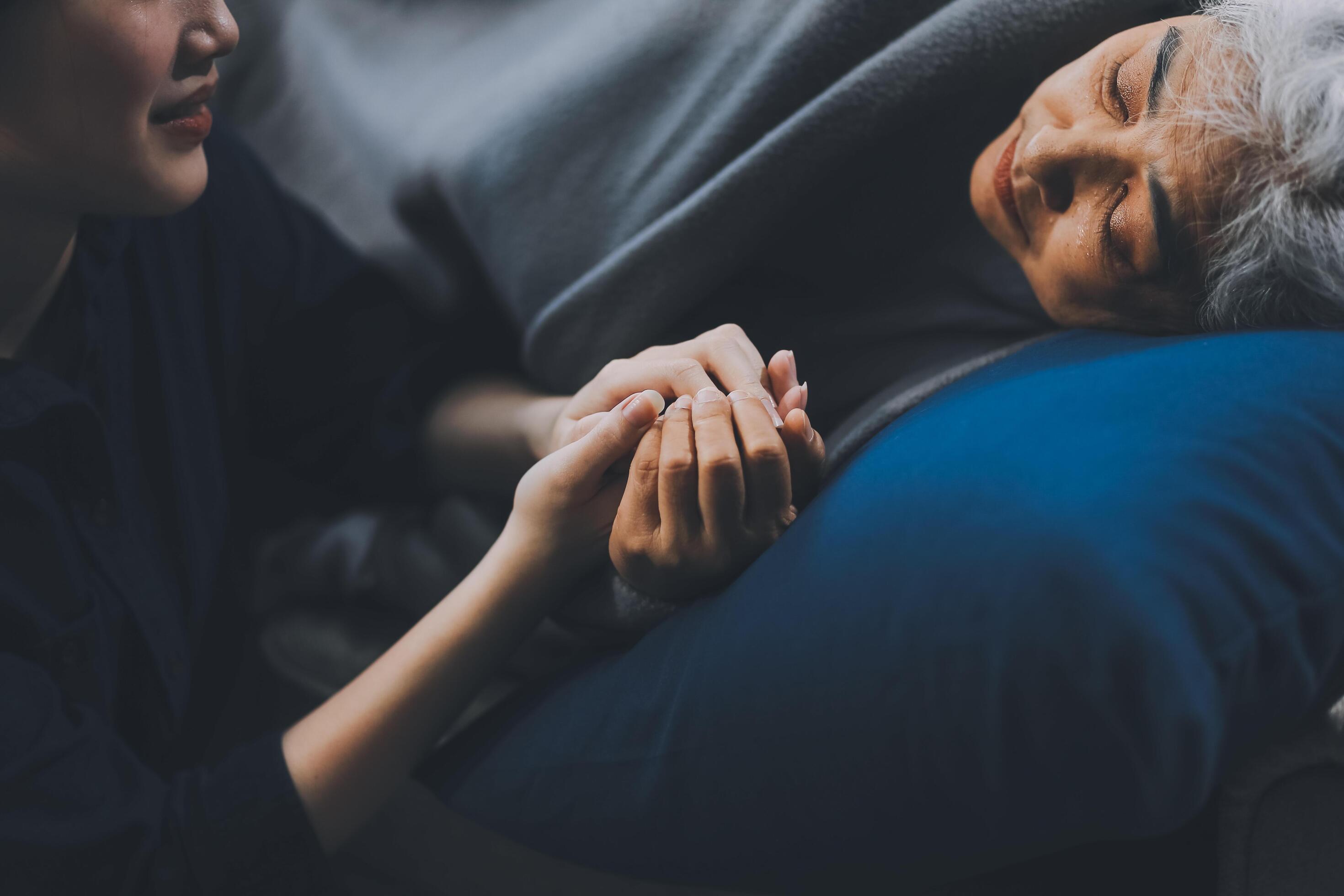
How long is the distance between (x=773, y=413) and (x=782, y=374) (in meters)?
0.04

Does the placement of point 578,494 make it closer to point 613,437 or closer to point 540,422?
point 613,437

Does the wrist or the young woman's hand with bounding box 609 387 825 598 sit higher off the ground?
the young woman's hand with bounding box 609 387 825 598

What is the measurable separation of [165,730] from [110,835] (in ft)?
0.46

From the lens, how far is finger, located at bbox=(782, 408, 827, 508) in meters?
0.41

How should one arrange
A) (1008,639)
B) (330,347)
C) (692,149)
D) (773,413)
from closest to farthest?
(1008,639), (773,413), (692,149), (330,347)

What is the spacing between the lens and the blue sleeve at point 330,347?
71 cm

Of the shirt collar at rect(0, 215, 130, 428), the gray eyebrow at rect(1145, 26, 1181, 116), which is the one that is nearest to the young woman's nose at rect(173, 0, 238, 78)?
the shirt collar at rect(0, 215, 130, 428)

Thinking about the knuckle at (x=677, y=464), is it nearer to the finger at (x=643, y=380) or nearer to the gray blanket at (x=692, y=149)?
the finger at (x=643, y=380)

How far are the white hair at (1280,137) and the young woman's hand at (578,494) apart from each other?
30 cm

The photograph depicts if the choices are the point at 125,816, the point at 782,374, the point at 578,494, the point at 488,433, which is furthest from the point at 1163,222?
the point at 125,816

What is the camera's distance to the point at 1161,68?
0.41m

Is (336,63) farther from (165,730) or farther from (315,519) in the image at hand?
(165,730)

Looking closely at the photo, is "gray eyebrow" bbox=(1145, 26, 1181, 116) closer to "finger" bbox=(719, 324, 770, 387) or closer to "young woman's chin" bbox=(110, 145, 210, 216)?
"finger" bbox=(719, 324, 770, 387)

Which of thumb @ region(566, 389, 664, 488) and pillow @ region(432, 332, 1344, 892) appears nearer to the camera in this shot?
pillow @ region(432, 332, 1344, 892)
